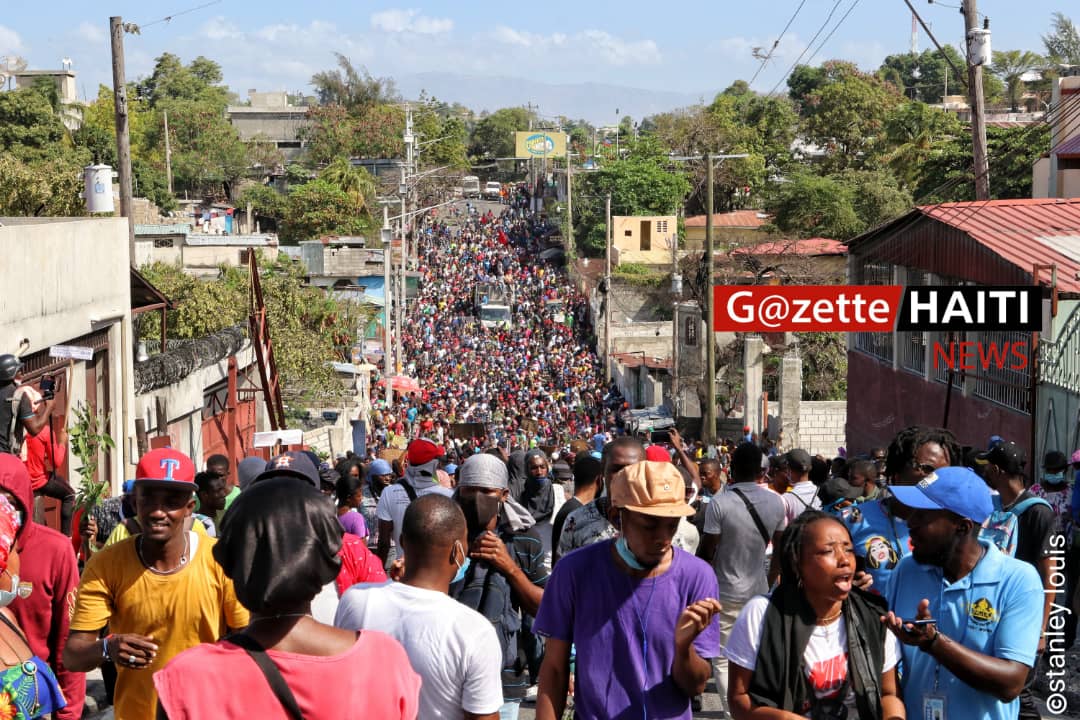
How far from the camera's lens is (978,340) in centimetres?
1862

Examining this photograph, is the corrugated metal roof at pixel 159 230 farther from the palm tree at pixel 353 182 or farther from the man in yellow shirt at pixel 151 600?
the man in yellow shirt at pixel 151 600

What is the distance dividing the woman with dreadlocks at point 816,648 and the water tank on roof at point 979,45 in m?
15.2

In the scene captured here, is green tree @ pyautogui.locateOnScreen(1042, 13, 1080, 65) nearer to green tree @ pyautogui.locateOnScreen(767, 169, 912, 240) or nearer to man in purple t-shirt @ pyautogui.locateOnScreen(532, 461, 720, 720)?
green tree @ pyautogui.locateOnScreen(767, 169, 912, 240)

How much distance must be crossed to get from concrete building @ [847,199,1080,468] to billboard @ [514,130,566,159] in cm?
7604

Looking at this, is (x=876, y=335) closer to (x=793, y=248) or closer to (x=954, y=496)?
(x=954, y=496)

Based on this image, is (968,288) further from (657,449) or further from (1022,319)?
(657,449)

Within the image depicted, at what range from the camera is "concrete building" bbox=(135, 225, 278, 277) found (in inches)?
1457

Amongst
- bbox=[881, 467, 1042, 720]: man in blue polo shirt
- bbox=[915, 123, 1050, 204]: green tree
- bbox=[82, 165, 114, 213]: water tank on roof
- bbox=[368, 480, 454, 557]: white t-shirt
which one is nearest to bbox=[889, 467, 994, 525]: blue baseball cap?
bbox=[881, 467, 1042, 720]: man in blue polo shirt

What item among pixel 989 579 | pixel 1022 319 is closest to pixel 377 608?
pixel 989 579

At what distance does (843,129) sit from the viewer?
66250 millimetres

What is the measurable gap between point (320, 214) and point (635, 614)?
56467mm

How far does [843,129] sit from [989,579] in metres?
64.8

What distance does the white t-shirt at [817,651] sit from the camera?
3.76 metres
